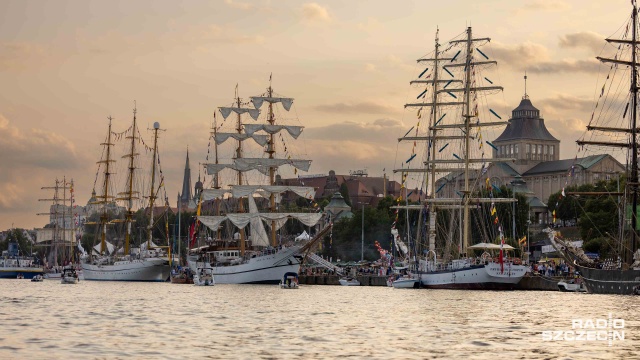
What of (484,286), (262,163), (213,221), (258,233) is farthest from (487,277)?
(213,221)

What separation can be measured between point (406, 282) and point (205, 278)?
23.2 metres

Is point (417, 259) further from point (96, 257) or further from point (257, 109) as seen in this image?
point (96, 257)

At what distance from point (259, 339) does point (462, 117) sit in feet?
269

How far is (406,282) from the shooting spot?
407ft

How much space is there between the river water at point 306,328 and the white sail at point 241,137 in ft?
214

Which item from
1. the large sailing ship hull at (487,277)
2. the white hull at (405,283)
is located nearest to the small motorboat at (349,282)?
the white hull at (405,283)

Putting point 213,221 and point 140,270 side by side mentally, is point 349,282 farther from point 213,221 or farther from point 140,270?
point 140,270

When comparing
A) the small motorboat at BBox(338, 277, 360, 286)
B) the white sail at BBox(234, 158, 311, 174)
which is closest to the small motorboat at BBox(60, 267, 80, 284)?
the white sail at BBox(234, 158, 311, 174)

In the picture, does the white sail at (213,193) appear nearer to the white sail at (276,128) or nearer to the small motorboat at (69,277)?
the white sail at (276,128)

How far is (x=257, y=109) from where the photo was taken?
515 ft

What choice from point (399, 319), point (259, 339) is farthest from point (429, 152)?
point (259, 339)

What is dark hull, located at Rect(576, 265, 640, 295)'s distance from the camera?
9600 cm


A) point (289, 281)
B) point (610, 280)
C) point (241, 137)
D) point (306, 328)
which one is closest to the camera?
point (306, 328)

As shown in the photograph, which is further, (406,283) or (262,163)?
(262,163)
